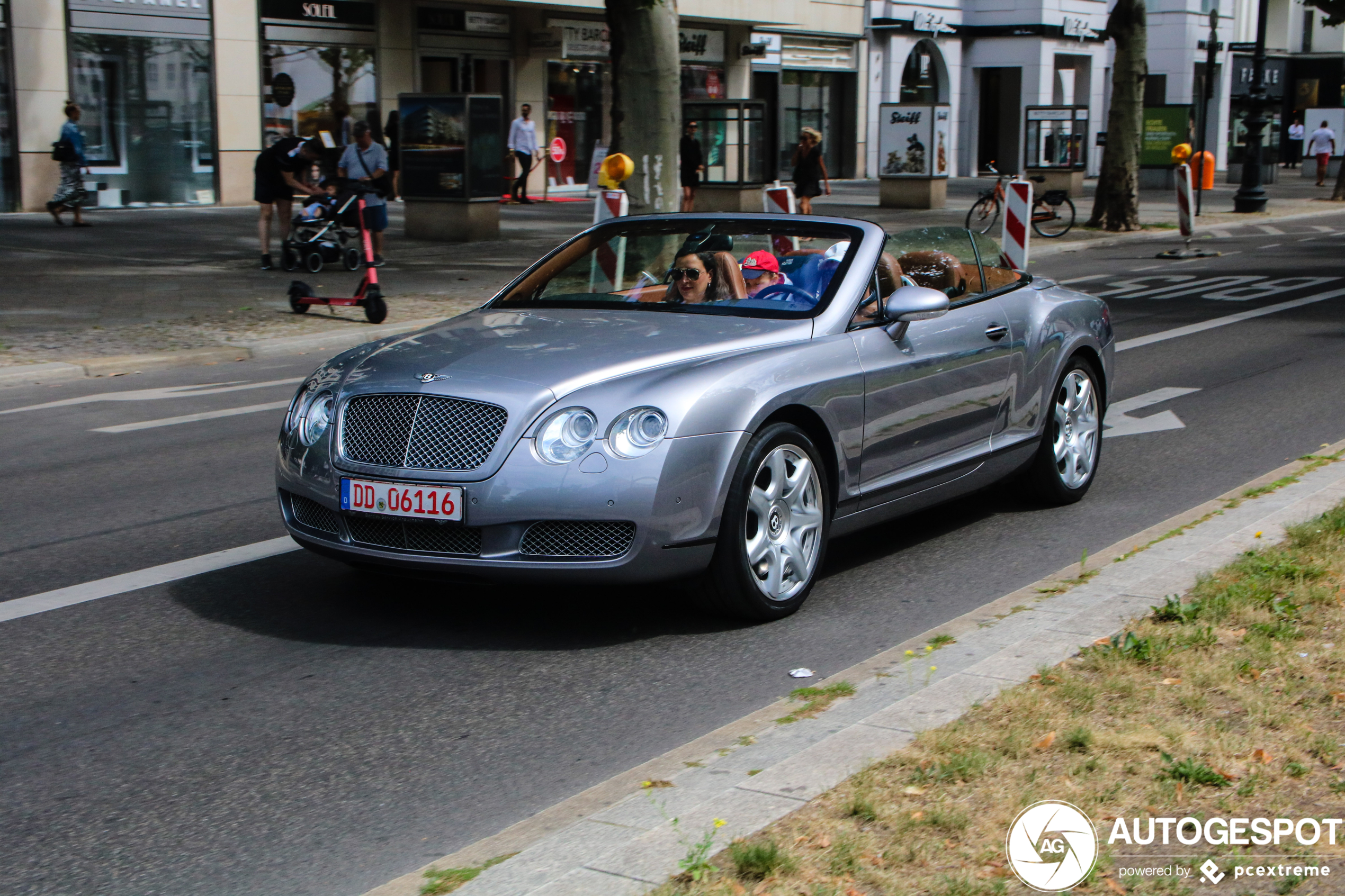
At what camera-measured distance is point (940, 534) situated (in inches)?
275

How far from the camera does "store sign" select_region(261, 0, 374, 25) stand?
93.5ft

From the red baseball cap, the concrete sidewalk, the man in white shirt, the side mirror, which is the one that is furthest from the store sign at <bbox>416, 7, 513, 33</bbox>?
the side mirror

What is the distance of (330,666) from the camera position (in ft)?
16.4

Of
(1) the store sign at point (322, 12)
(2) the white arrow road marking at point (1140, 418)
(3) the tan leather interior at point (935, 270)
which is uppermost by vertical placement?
(1) the store sign at point (322, 12)

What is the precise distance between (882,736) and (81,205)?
2278cm

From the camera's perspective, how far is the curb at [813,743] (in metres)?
3.21

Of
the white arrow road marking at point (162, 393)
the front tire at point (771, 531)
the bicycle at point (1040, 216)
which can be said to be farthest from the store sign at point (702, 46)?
the front tire at point (771, 531)

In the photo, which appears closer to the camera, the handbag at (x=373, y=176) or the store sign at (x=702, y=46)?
the handbag at (x=373, y=176)

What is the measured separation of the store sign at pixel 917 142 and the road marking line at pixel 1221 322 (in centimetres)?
1356

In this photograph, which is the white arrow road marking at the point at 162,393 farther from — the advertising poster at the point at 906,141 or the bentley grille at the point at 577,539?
the advertising poster at the point at 906,141

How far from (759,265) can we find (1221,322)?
10.4 meters

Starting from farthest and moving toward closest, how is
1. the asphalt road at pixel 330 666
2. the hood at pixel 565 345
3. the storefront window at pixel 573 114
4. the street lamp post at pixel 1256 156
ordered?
the storefront window at pixel 573 114 < the street lamp post at pixel 1256 156 < the hood at pixel 565 345 < the asphalt road at pixel 330 666

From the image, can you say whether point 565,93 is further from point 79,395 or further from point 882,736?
point 882,736

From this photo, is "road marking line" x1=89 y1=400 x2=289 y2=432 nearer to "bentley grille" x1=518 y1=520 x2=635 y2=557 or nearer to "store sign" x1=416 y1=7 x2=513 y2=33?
"bentley grille" x1=518 y1=520 x2=635 y2=557
